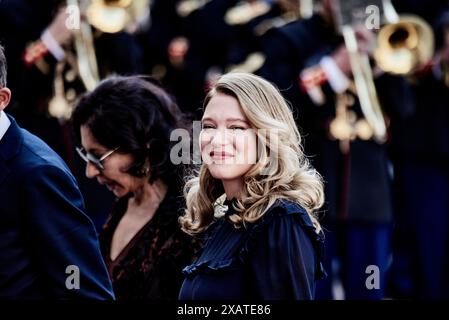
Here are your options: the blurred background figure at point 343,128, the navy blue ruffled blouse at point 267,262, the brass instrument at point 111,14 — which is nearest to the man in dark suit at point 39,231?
the navy blue ruffled blouse at point 267,262

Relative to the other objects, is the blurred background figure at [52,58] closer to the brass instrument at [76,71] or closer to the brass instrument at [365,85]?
the brass instrument at [76,71]

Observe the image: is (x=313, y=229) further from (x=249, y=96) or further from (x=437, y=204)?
(x=437, y=204)

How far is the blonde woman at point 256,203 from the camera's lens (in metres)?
2.65

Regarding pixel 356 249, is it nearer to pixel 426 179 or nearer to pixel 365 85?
pixel 365 85

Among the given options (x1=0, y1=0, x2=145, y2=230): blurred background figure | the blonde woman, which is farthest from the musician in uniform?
the blonde woman

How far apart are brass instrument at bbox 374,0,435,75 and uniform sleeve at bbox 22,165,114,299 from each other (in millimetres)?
3115

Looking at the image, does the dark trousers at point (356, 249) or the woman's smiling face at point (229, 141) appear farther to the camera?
the dark trousers at point (356, 249)

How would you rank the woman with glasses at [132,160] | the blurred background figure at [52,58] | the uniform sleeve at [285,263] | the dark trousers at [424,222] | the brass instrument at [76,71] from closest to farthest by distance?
the uniform sleeve at [285,263], the woman with glasses at [132,160], the blurred background figure at [52,58], the brass instrument at [76,71], the dark trousers at [424,222]

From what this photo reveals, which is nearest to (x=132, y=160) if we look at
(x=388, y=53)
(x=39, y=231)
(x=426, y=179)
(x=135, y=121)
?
(x=135, y=121)

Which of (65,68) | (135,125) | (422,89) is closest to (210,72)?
(422,89)

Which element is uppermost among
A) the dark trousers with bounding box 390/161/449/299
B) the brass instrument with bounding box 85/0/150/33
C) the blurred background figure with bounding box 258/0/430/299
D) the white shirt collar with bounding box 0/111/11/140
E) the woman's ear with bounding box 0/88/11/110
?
the brass instrument with bounding box 85/0/150/33

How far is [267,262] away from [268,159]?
0.31m

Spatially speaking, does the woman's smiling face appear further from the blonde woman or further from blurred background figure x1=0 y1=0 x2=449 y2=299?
blurred background figure x1=0 y1=0 x2=449 y2=299

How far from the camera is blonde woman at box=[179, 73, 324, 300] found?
265 centimetres
